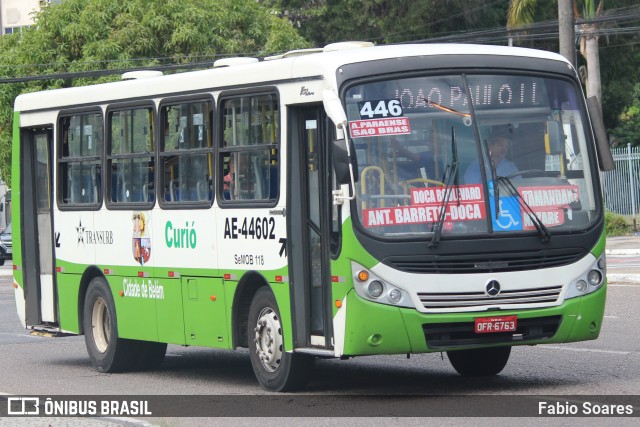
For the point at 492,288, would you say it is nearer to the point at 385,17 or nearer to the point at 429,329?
the point at 429,329

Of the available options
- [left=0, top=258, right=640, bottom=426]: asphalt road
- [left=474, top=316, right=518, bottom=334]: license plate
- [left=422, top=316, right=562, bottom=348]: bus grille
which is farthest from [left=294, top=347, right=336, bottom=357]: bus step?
[left=474, top=316, right=518, bottom=334]: license plate

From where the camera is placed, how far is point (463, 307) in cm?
1051

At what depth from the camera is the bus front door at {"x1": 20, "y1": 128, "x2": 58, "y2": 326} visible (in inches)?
614

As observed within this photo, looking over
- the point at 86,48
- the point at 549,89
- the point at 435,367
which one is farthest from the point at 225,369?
the point at 86,48

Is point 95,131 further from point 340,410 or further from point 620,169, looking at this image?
point 620,169

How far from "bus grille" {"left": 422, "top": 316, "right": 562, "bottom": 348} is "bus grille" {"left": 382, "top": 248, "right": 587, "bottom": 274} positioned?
42cm

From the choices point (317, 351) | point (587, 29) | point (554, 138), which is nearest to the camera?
point (317, 351)

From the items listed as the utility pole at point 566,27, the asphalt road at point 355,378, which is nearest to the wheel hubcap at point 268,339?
the asphalt road at point 355,378

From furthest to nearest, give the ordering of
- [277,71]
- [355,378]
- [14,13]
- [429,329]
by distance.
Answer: [14,13] → [355,378] → [277,71] → [429,329]

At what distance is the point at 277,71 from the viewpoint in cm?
1154

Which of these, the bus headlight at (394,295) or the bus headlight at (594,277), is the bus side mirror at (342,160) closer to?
the bus headlight at (394,295)

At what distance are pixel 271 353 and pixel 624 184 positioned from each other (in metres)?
27.7

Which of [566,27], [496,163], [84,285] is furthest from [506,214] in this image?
[566,27]

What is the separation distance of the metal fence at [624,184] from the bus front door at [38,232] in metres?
23.6
